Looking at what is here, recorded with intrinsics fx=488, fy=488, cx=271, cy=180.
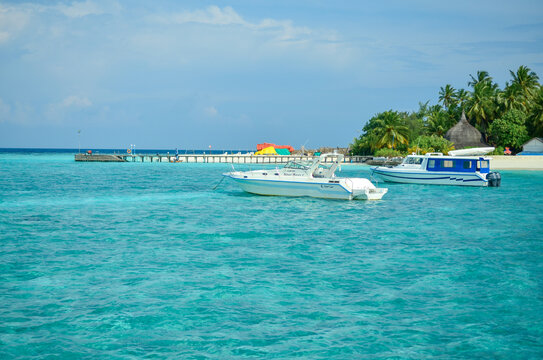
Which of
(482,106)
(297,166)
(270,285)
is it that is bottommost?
(270,285)

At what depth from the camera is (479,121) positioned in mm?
86625

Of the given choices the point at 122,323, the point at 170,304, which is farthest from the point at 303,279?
the point at 122,323

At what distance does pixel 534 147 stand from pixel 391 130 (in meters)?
22.3

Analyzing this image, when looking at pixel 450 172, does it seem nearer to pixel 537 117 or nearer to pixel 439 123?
pixel 537 117

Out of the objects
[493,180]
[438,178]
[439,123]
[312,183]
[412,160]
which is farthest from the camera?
[439,123]

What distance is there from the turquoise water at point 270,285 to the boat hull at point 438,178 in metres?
18.4

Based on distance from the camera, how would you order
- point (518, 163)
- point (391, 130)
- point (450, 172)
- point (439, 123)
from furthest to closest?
1. point (439, 123)
2. point (391, 130)
3. point (518, 163)
4. point (450, 172)

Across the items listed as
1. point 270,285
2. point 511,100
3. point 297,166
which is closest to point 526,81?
point 511,100

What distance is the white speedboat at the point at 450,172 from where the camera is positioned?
149 feet

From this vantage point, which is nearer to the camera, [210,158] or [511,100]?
[511,100]

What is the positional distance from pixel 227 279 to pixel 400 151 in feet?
246

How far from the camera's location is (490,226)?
2388 cm

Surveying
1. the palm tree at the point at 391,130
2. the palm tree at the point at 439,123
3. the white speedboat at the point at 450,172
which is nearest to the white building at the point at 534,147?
the palm tree at the point at 439,123

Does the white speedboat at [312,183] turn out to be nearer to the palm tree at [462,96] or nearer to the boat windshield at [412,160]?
the boat windshield at [412,160]
